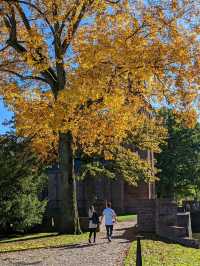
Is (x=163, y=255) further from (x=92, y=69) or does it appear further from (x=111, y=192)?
(x=111, y=192)

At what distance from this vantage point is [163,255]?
16.1m

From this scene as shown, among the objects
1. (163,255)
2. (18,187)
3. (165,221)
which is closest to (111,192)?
(18,187)

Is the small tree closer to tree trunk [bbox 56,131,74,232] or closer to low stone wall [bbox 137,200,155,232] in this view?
tree trunk [bbox 56,131,74,232]

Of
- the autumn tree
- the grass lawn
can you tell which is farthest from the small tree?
the grass lawn

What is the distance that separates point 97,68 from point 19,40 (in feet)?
23.4

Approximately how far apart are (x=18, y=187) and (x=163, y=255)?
1128cm

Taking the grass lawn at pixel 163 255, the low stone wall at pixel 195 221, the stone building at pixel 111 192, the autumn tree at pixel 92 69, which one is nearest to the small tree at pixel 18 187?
the autumn tree at pixel 92 69

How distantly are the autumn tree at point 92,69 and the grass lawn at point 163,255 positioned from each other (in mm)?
5401

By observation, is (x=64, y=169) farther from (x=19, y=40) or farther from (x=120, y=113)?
(x=19, y=40)

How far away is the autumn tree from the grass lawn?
5401 mm

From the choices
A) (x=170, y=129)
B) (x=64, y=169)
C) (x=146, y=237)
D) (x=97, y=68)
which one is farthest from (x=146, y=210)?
(x=170, y=129)

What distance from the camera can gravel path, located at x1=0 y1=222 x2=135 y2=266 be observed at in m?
14.3

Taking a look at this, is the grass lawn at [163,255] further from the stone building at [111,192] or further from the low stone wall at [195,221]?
the stone building at [111,192]

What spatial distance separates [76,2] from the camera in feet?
65.0
